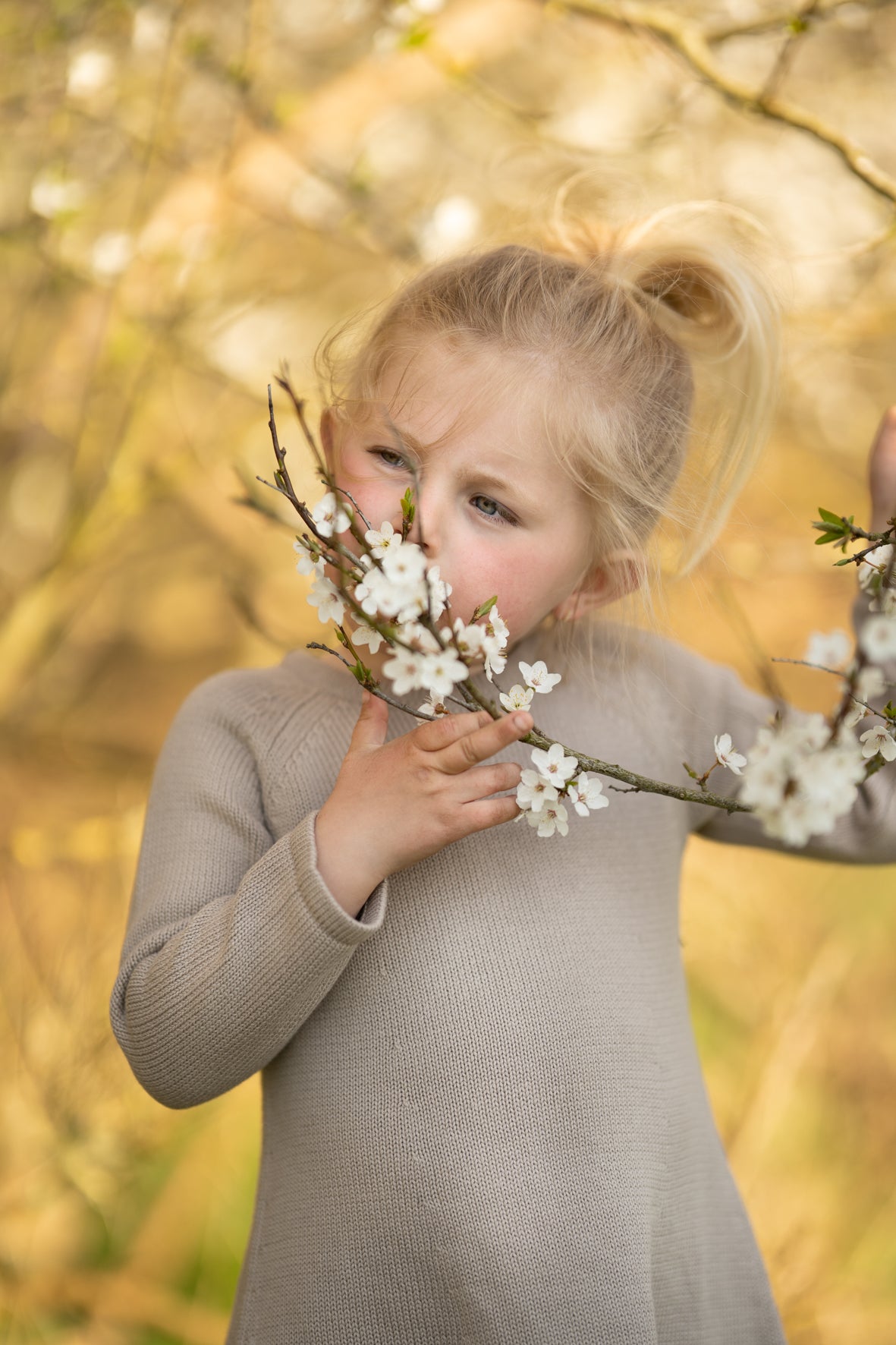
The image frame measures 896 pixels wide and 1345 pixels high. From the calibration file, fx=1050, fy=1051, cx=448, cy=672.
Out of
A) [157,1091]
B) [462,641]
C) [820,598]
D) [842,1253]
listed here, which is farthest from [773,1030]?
[462,641]

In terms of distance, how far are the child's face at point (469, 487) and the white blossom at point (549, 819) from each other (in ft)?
0.65

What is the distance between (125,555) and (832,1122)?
1837 mm

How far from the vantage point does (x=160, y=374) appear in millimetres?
1710

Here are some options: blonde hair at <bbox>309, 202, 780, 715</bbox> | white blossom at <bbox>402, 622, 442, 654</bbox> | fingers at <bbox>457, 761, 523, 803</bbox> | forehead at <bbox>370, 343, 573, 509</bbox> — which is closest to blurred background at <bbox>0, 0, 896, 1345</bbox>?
blonde hair at <bbox>309, 202, 780, 715</bbox>

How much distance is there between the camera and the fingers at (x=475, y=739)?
Answer: 67 cm

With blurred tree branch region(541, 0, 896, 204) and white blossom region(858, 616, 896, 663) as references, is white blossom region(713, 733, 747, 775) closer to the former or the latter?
white blossom region(858, 616, 896, 663)

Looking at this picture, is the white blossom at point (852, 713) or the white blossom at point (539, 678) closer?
the white blossom at point (852, 713)

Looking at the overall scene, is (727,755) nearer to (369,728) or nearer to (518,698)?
(518,698)

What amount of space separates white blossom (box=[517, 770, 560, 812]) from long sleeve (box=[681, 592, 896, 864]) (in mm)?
423

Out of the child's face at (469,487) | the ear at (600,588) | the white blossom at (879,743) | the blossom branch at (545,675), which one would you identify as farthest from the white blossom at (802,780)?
the ear at (600,588)

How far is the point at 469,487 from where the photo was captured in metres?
0.90

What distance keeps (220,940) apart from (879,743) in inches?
20.6

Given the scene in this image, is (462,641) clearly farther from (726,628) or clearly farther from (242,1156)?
(726,628)

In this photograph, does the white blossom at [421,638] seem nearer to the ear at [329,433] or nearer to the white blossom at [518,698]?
the white blossom at [518,698]
